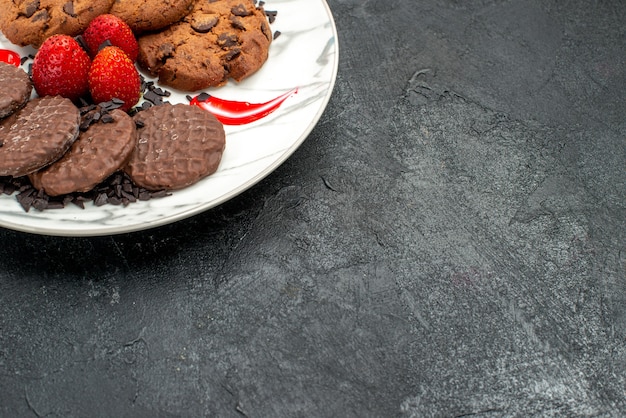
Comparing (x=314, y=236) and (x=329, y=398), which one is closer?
(x=329, y=398)

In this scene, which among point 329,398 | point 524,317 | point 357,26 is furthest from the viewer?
point 357,26

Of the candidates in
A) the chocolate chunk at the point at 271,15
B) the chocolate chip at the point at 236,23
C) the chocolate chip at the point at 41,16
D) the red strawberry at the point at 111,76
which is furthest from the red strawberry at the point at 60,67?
the chocolate chunk at the point at 271,15

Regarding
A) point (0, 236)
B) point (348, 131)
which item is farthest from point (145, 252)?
point (348, 131)

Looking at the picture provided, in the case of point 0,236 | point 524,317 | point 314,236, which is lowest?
point 524,317

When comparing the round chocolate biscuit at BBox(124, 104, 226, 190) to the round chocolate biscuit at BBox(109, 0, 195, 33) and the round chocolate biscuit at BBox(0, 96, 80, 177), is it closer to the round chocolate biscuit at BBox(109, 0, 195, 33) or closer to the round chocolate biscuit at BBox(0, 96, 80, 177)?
the round chocolate biscuit at BBox(0, 96, 80, 177)

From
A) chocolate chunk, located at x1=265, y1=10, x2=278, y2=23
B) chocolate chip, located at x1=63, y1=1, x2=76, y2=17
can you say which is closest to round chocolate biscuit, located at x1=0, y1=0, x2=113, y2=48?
chocolate chip, located at x1=63, y1=1, x2=76, y2=17

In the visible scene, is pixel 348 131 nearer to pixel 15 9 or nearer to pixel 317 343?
pixel 317 343

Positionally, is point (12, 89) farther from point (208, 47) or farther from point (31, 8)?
point (208, 47)
